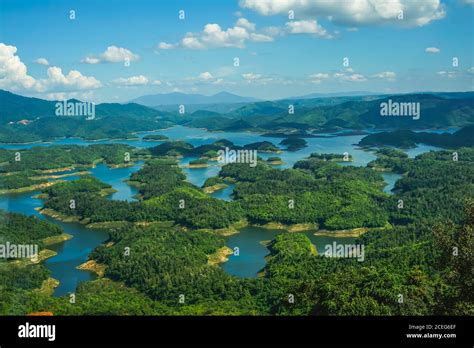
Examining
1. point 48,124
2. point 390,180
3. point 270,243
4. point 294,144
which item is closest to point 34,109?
point 48,124

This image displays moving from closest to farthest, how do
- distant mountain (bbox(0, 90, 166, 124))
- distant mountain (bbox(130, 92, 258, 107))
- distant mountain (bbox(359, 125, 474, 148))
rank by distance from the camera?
distant mountain (bbox(359, 125, 474, 148)) → distant mountain (bbox(0, 90, 166, 124)) → distant mountain (bbox(130, 92, 258, 107))

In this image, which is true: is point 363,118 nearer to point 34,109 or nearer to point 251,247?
point 34,109

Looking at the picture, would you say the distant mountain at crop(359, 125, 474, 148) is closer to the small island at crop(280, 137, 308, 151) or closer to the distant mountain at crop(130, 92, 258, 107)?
the small island at crop(280, 137, 308, 151)

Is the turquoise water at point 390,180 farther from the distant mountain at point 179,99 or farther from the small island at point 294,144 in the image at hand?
the distant mountain at point 179,99

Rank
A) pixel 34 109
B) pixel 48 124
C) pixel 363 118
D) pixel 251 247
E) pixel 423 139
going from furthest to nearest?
pixel 34 109 → pixel 363 118 → pixel 48 124 → pixel 423 139 → pixel 251 247

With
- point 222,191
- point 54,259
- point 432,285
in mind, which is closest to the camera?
point 432,285

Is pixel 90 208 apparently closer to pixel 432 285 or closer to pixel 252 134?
pixel 432 285

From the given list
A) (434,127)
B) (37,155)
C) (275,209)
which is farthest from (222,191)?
(434,127)

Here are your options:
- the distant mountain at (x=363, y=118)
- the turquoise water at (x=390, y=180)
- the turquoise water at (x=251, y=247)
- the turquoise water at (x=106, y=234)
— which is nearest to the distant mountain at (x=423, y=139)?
the turquoise water at (x=106, y=234)

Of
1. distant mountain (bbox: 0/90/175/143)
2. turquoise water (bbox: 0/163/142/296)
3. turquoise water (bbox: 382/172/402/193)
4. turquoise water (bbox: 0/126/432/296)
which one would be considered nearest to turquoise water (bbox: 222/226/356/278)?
turquoise water (bbox: 0/126/432/296)
